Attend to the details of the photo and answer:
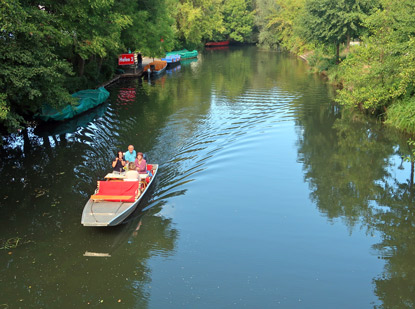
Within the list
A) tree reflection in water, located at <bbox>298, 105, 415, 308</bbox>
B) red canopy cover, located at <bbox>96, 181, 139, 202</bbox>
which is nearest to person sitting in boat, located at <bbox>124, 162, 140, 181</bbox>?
red canopy cover, located at <bbox>96, 181, 139, 202</bbox>

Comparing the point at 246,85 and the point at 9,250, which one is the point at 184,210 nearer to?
the point at 9,250

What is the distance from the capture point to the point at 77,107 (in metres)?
23.9

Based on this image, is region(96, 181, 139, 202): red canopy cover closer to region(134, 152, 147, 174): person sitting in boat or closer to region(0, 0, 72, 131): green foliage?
region(134, 152, 147, 174): person sitting in boat

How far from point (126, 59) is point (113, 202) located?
3303cm

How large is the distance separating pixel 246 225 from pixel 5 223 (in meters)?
7.27

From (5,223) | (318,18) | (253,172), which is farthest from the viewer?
(318,18)

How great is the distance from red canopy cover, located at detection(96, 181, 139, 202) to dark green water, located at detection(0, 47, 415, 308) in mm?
754

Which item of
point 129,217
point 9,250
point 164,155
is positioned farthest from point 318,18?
point 9,250

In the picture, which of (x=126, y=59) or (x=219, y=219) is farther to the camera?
(x=126, y=59)

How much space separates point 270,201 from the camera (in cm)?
1375

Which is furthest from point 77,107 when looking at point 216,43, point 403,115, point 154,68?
point 216,43

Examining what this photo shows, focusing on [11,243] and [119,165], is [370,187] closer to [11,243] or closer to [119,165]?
[119,165]

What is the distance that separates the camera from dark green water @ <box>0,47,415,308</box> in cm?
932

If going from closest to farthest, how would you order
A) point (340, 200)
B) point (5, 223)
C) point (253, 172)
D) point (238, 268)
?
1. point (238, 268)
2. point (5, 223)
3. point (340, 200)
4. point (253, 172)
